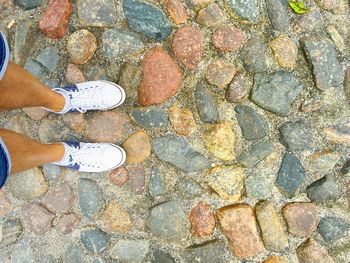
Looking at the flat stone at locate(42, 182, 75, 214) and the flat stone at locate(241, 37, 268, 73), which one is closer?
the flat stone at locate(241, 37, 268, 73)

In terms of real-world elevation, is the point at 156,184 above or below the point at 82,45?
below

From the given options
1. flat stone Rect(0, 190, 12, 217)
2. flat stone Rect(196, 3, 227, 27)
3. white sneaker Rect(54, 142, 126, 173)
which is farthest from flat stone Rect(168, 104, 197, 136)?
flat stone Rect(0, 190, 12, 217)

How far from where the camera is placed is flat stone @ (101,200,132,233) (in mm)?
2061

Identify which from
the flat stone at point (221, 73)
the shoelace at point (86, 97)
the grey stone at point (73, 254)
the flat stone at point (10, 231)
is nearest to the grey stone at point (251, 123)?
the flat stone at point (221, 73)

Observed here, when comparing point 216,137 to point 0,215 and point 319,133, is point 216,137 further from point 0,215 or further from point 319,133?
point 0,215

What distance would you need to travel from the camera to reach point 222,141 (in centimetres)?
201

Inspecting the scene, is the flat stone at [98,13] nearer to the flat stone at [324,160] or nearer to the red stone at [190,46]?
the red stone at [190,46]

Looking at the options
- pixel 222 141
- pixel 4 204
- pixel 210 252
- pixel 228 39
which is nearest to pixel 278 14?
pixel 228 39

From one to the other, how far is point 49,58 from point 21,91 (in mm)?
375

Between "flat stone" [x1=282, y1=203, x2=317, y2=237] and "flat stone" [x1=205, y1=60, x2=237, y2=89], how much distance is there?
0.56 meters

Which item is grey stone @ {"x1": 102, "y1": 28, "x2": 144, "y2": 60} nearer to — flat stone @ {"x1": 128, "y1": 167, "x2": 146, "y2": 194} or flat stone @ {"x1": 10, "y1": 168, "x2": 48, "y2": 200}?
flat stone @ {"x1": 128, "y1": 167, "x2": 146, "y2": 194}

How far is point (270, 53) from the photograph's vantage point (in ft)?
6.59

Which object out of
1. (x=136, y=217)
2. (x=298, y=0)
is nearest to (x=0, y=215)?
(x=136, y=217)

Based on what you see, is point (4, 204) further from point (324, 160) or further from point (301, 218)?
point (324, 160)
